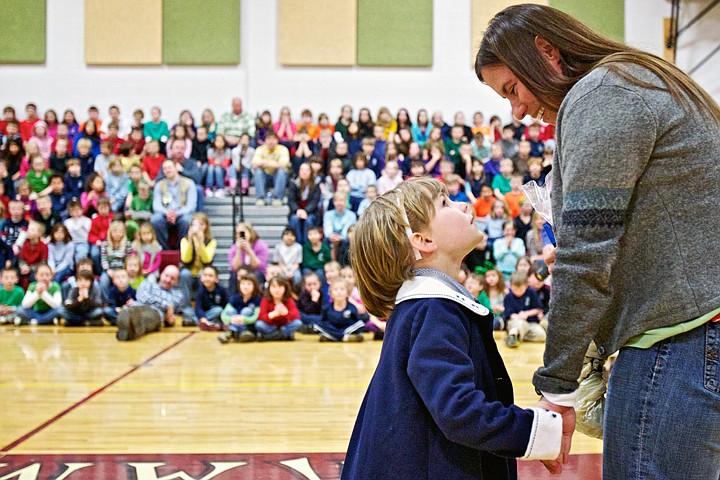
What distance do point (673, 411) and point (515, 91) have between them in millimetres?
707

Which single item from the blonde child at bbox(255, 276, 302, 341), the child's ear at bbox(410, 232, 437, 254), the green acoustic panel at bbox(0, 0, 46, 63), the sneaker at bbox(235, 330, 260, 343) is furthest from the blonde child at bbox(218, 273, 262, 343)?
the green acoustic panel at bbox(0, 0, 46, 63)

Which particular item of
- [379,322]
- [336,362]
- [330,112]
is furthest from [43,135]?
[336,362]

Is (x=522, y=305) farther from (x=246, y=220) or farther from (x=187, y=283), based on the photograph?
(x=246, y=220)

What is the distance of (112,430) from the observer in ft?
12.3

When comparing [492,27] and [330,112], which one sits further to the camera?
[330,112]

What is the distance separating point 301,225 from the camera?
970cm

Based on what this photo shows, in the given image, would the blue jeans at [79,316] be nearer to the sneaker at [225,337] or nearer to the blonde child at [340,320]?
the sneaker at [225,337]

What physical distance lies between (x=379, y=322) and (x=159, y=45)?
824 centimetres

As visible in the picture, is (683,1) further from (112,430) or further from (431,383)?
(431,383)

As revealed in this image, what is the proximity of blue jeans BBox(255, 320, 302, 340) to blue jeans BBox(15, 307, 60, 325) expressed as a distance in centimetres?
257

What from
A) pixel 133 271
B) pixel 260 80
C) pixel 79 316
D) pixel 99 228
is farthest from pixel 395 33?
pixel 79 316

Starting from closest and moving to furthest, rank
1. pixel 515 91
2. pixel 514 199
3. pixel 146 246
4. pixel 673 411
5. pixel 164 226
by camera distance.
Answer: pixel 673 411 < pixel 515 91 < pixel 146 246 < pixel 164 226 < pixel 514 199

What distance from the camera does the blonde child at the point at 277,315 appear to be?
715 centimetres

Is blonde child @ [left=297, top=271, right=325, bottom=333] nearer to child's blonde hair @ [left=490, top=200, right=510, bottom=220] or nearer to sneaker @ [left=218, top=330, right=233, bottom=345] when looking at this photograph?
sneaker @ [left=218, top=330, right=233, bottom=345]
